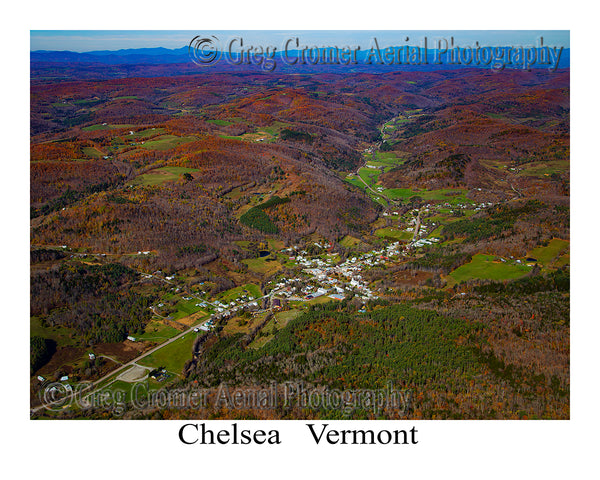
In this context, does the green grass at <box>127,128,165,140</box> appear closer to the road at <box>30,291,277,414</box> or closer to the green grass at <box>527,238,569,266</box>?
the road at <box>30,291,277,414</box>

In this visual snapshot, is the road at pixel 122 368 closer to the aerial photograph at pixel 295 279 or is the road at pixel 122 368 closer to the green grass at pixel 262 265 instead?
the aerial photograph at pixel 295 279

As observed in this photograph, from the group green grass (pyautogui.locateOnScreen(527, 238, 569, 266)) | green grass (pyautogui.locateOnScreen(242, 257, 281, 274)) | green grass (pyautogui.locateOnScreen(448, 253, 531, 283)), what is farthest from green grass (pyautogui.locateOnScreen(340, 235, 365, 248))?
green grass (pyautogui.locateOnScreen(527, 238, 569, 266))

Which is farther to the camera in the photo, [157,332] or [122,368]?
[157,332]

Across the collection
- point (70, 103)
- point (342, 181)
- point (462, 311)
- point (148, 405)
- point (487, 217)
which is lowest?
point (148, 405)

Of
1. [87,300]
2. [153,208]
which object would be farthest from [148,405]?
[153,208]

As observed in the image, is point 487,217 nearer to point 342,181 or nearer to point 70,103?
point 342,181

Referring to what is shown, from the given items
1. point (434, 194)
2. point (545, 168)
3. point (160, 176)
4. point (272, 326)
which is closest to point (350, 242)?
point (272, 326)

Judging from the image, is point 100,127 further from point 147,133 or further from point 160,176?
point 160,176
